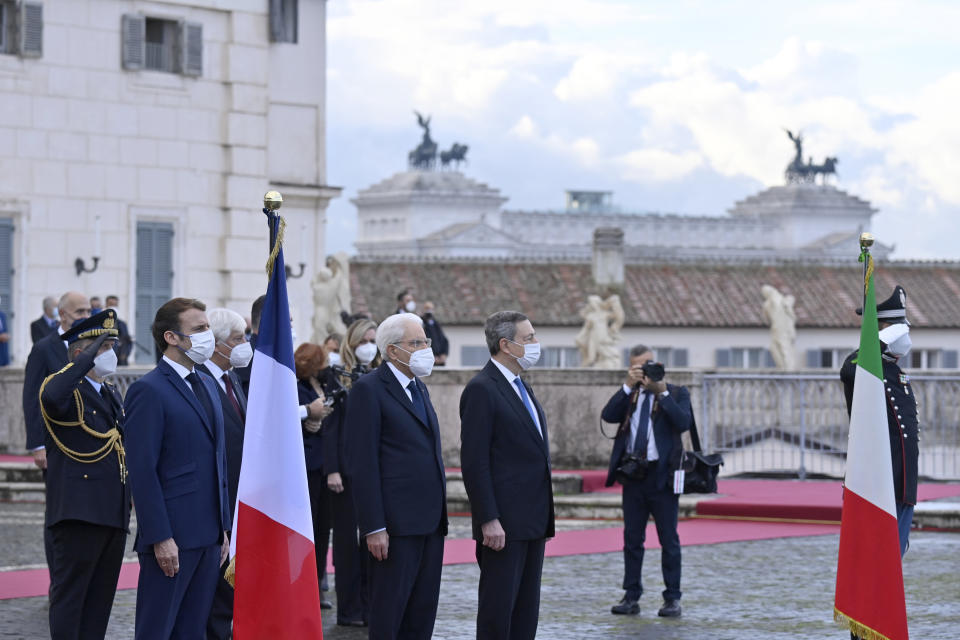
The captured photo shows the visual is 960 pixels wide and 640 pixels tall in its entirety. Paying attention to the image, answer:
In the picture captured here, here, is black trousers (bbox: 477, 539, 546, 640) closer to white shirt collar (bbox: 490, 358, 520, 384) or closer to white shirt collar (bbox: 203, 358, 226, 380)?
white shirt collar (bbox: 490, 358, 520, 384)

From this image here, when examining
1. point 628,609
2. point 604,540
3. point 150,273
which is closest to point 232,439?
point 628,609

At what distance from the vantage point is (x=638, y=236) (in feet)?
429

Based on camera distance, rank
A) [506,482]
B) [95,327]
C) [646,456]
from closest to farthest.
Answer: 1. [506,482]
2. [95,327]
3. [646,456]

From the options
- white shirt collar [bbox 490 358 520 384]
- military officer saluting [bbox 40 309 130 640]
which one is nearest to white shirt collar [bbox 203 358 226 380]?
military officer saluting [bbox 40 309 130 640]

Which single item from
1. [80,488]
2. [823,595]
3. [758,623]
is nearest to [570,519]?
[823,595]

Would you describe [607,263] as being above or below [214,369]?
above

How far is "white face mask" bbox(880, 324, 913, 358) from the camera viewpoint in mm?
9719

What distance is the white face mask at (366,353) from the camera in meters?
11.3

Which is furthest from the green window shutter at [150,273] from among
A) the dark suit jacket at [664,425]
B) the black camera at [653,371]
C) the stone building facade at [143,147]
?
the black camera at [653,371]

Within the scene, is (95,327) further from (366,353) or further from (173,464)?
(366,353)

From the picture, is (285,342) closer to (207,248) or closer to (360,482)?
(360,482)

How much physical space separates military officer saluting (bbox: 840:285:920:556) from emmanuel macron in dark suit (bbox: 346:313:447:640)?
3.09 metres

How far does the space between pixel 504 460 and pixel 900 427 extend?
9.17ft

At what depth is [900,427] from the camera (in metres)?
9.75
